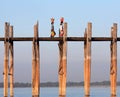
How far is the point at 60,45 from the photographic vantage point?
3103 cm

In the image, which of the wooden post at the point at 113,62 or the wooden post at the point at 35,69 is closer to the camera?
the wooden post at the point at 35,69

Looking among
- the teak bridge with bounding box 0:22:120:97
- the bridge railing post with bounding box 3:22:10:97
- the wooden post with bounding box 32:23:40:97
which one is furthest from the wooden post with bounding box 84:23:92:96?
the bridge railing post with bounding box 3:22:10:97

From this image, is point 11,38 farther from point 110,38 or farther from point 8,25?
point 110,38

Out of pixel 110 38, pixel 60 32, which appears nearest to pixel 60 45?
pixel 60 32

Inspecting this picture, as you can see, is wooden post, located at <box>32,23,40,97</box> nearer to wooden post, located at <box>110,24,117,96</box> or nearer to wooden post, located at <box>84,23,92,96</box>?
wooden post, located at <box>84,23,92,96</box>

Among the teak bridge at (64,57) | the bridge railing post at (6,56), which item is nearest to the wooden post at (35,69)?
the teak bridge at (64,57)

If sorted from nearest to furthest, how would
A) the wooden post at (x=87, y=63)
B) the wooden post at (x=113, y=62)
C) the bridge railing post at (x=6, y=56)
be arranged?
the wooden post at (x=87, y=63)
the wooden post at (x=113, y=62)
the bridge railing post at (x=6, y=56)

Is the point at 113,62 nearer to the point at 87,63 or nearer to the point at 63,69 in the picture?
the point at 87,63

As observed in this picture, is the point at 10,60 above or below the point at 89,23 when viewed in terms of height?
below

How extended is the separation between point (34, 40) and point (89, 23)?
3.10m

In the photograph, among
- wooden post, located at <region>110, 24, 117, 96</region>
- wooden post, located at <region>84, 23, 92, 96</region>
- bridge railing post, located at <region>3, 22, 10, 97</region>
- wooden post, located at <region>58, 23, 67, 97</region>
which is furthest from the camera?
bridge railing post, located at <region>3, 22, 10, 97</region>

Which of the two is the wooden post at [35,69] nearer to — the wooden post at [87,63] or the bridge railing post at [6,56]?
the bridge railing post at [6,56]

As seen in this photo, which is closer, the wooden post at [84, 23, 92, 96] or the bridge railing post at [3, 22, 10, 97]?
the wooden post at [84, 23, 92, 96]

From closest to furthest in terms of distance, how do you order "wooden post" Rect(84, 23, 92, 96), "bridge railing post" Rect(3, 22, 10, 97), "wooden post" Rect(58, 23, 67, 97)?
"wooden post" Rect(58, 23, 67, 97)
"wooden post" Rect(84, 23, 92, 96)
"bridge railing post" Rect(3, 22, 10, 97)
